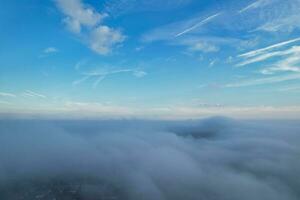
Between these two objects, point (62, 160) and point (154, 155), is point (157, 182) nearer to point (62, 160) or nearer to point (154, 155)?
point (154, 155)

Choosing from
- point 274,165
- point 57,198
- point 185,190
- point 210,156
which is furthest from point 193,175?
point 57,198

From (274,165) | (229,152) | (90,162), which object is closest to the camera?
(274,165)

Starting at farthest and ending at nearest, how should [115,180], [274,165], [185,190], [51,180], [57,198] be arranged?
1. [274,165]
2. [115,180]
3. [51,180]
4. [185,190]
5. [57,198]

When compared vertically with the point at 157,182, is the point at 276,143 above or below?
above

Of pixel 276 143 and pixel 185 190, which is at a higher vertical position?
pixel 276 143

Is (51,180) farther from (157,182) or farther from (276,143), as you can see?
(276,143)

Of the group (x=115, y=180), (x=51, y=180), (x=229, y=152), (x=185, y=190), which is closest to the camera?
(x=185, y=190)

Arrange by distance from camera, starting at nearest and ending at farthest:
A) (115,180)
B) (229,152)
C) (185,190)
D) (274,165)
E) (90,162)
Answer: (185,190) → (115,180) → (274,165) → (90,162) → (229,152)

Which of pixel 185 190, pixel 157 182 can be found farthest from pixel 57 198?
pixel 185 190

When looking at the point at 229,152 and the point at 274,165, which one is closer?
the point at 274,165
